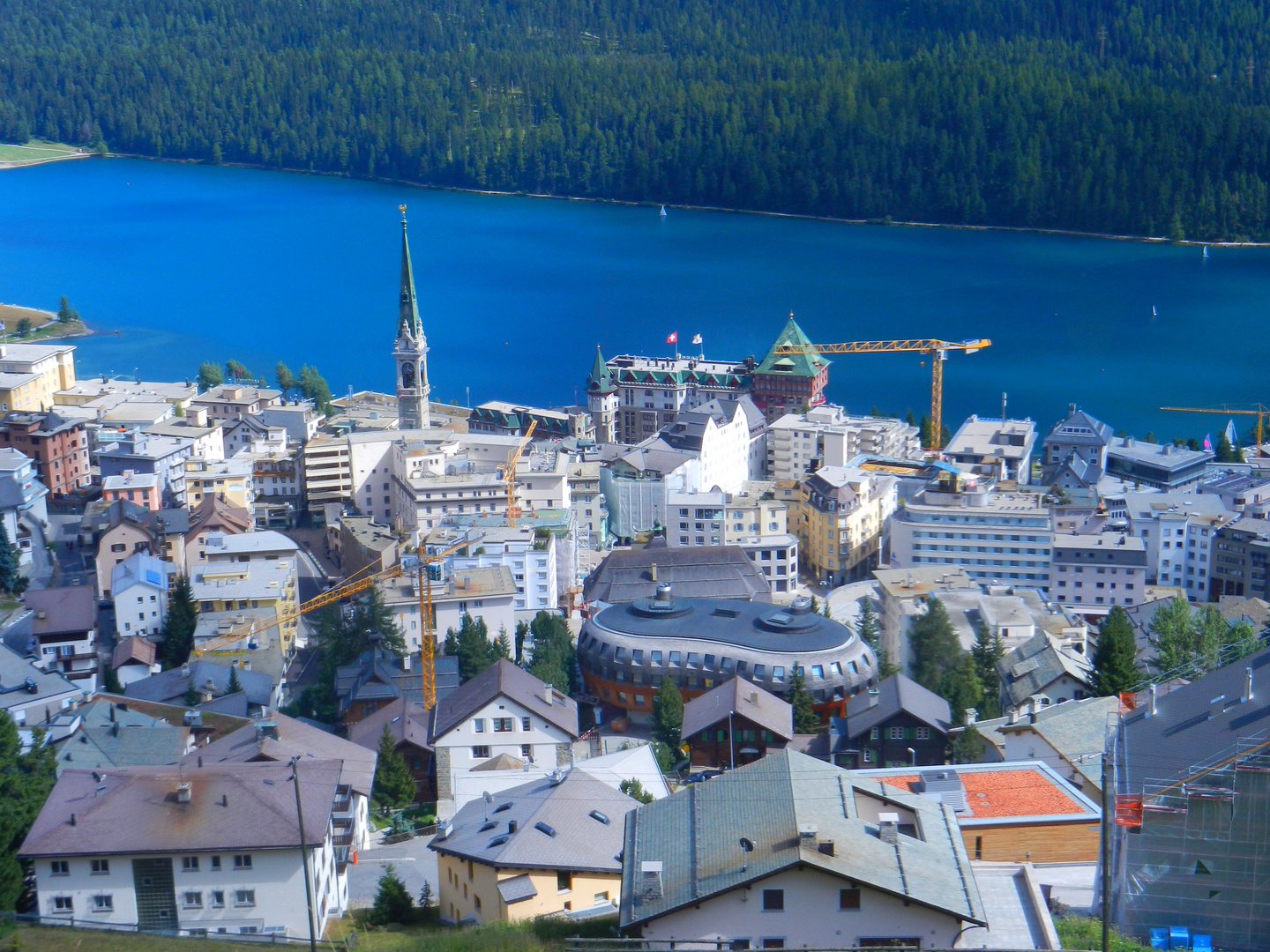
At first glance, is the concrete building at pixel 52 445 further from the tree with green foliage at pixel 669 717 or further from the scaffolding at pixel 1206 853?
the scaffolding at pixel 1206 853

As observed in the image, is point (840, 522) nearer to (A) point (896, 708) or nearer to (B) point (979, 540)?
(B) point (979, 540)

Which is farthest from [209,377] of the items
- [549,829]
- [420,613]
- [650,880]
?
[650,880]

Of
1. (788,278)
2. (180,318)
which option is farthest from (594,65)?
(180,318)

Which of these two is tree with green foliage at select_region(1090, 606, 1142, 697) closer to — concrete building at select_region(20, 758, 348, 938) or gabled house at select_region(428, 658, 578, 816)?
gabled house at select_region(428, 658, 578, 816)

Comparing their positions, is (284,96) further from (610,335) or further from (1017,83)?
(610,335)

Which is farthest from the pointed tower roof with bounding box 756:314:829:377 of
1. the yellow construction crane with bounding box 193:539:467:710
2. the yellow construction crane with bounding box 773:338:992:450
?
the yellow construction crane with bounding box 193:539:467:710

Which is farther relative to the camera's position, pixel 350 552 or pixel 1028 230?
pixel 1028 230
